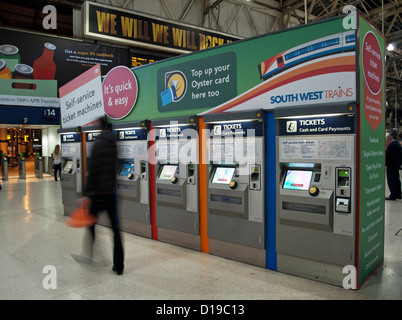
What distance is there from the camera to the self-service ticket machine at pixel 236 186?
3.33 metres

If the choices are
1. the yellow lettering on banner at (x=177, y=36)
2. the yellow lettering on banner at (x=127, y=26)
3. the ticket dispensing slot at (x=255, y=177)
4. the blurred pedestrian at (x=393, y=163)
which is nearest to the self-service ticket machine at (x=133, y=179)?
the ticket dispensing slot at (x=255, y=177)

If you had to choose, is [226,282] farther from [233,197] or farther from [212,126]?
[212,126]

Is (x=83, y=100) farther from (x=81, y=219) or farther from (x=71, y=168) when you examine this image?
(x=81, y=219)

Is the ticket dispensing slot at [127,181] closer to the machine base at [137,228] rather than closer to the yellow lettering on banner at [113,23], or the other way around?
the machine base at [137,228]

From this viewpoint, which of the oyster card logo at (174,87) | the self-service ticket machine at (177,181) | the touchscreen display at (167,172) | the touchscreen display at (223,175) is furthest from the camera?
the touchscreen display at (167,172)

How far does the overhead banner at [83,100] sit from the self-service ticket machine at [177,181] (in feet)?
5.06

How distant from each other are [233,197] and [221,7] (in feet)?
32.3

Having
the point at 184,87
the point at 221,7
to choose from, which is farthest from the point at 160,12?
the point at 184,87

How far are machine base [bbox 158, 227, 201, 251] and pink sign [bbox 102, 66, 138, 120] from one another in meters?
1.83

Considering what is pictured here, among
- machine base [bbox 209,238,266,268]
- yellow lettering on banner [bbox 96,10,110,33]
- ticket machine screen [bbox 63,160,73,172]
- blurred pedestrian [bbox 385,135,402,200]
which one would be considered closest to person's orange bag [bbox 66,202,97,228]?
machine base [bbox 209,238,266,268]

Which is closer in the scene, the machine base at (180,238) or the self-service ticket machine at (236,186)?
the self-service ticket machine at (236,186)

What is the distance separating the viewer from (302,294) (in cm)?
273

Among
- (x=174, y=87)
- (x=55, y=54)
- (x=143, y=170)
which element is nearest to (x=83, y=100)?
(x=143, y=170)

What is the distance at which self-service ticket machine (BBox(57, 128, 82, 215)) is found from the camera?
5.67 meters
